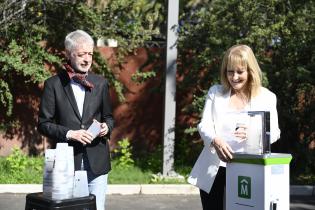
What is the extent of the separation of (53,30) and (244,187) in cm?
679

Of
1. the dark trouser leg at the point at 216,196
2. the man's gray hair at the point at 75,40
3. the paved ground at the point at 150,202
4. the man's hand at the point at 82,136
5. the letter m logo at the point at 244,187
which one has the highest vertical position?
the man's gray hair at the point at 75,40

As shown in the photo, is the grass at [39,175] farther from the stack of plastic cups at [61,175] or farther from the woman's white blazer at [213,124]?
the stack of plastic cups at [61,175]

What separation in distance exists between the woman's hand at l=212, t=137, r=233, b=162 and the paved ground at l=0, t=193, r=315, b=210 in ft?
12.5

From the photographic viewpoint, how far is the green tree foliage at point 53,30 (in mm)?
8297

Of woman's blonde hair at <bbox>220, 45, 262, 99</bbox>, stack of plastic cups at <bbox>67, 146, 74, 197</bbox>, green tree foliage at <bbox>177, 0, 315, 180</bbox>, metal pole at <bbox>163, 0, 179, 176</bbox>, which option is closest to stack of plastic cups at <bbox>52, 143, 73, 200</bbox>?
stack of plastic cups at <bbox>67, 146, 74, 197</bbox>

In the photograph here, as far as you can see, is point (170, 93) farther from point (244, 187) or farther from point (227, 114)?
point (244, 187)

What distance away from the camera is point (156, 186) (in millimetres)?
7484

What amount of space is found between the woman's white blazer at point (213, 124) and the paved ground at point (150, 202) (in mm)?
3543

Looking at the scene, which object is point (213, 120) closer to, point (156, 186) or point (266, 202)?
point (266, 202)

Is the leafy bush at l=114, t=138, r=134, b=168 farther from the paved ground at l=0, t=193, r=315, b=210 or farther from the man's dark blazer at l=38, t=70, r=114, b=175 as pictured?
the man's dark blazer at l=38, t=70, r=114, b=175

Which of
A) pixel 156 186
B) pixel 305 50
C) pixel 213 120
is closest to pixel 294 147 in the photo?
pixel 305 50

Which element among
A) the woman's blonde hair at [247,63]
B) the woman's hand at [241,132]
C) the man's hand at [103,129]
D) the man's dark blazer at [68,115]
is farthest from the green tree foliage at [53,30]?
the woman's hand at [241,132]

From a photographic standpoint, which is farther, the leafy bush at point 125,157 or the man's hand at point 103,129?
the leafy bush at point 125,157

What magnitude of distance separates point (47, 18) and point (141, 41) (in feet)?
5.82
